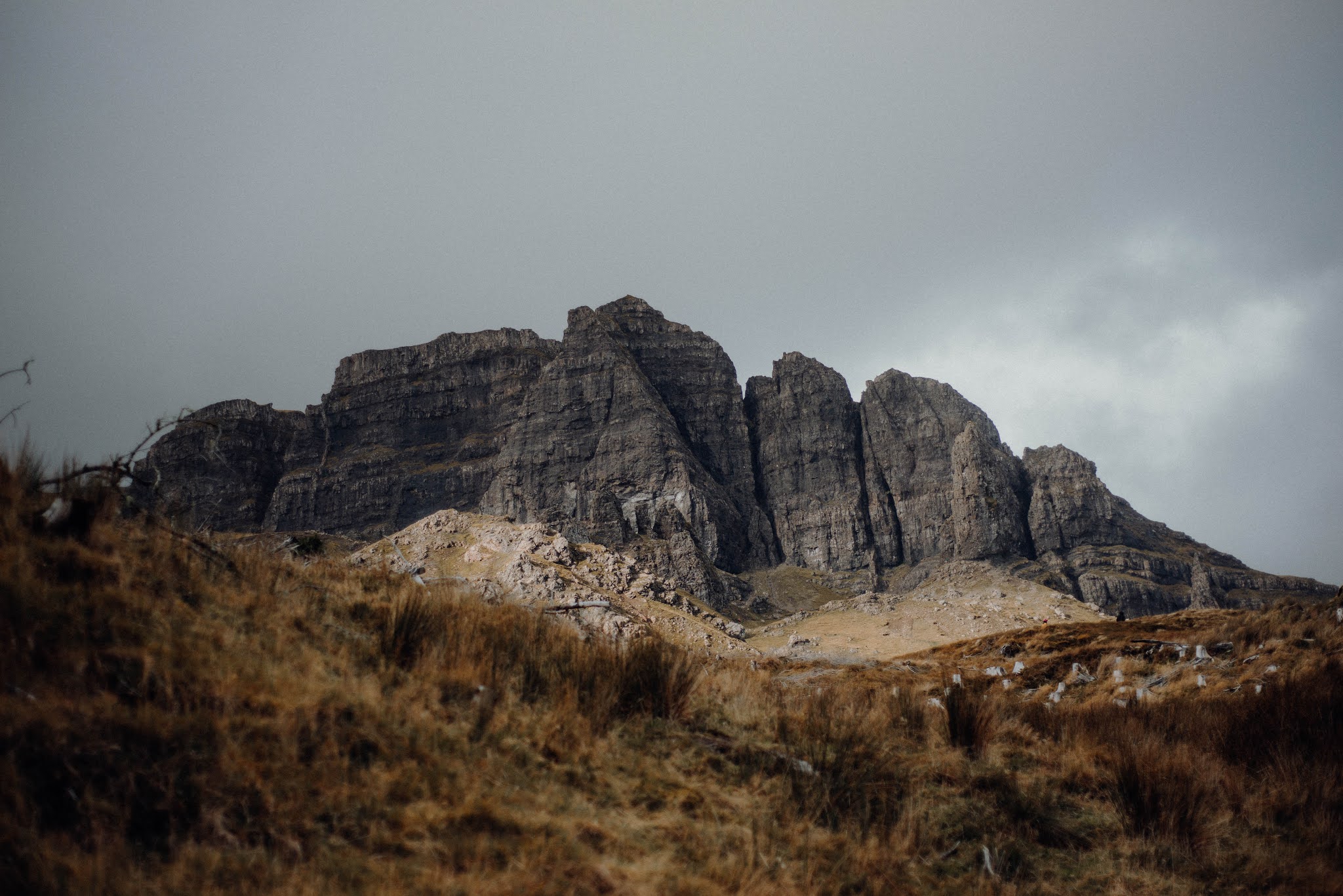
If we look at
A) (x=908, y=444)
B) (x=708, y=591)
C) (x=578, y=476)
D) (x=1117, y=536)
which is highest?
(x=908, y=444)

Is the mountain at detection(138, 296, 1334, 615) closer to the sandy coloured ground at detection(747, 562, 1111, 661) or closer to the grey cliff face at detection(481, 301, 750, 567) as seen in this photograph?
the grey cliff face at detection(481, 301, 750, 567)

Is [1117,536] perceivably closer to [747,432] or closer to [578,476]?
[747,432]

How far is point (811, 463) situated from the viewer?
499ft

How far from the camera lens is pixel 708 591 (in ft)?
320

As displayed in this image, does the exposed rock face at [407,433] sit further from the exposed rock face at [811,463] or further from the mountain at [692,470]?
the exposed rock face at [811,463]

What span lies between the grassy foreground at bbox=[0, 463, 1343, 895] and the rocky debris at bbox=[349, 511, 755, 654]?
34884mm

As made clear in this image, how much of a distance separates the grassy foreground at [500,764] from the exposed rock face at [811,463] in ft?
435

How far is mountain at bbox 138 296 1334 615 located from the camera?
11100 cm

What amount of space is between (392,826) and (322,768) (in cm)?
54

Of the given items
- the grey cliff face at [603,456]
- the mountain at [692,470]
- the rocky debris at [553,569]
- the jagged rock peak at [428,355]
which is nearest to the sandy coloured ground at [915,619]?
the rocky debris at [553,569]

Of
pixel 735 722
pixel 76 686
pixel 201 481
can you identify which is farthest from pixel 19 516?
pixel 201 481

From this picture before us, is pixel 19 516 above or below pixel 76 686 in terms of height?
above

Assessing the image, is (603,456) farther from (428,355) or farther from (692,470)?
(428,355)

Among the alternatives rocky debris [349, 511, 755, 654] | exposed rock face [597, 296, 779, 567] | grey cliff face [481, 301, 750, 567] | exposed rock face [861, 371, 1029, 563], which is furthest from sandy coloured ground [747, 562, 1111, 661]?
exposed rock face [597, 296, 779, 567]
